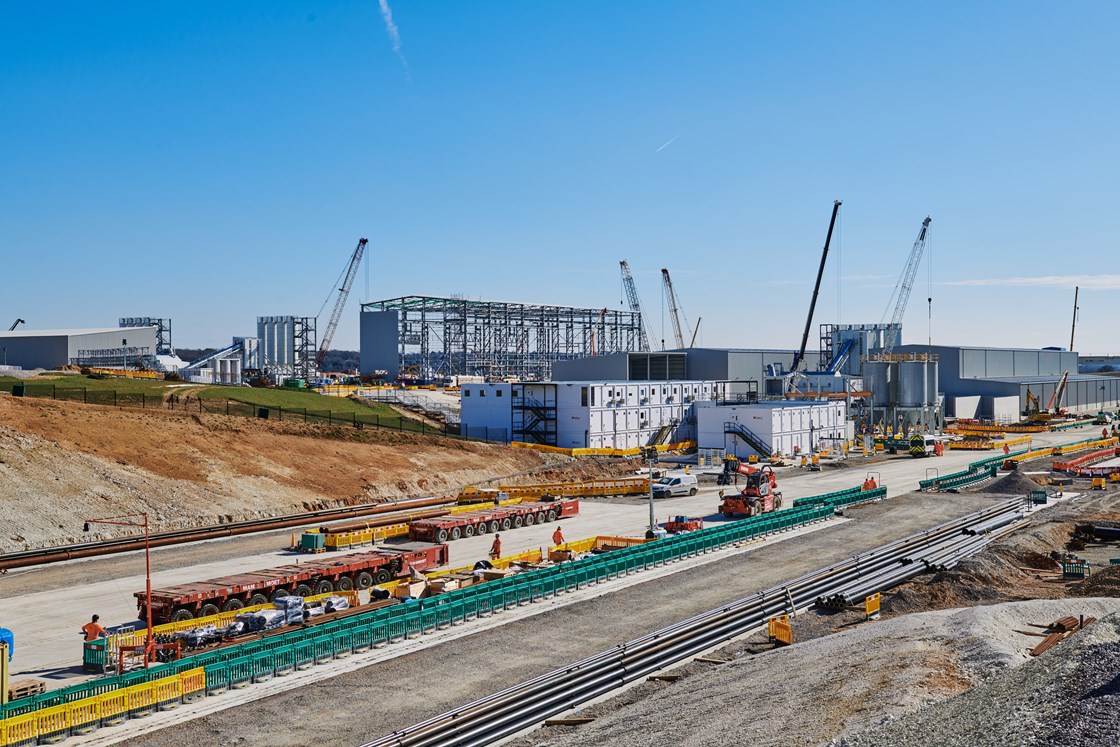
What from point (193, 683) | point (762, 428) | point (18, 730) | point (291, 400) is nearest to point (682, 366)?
point (762, 428)

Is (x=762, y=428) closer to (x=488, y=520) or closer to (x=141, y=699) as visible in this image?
(x=488, y=520)

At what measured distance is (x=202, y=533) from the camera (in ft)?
178

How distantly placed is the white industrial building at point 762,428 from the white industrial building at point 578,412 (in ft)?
14.5

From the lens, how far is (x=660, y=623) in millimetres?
34188

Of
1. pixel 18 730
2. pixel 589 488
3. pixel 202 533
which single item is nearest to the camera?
pixel 18 730

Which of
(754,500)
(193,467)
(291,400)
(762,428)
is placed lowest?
(754,500)

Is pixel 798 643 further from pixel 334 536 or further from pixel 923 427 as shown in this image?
pixel 923 427

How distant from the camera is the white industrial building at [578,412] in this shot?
92125mm

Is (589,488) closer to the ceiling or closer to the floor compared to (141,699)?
closer to the floor

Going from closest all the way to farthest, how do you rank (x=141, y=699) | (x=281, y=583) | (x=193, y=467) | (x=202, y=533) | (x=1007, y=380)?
(x=141, y=699) → (x=281, y=583) → (x=202, y=533) → (x=193, y=467) → (x=1007, y=380)

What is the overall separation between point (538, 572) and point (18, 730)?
20.1 metres

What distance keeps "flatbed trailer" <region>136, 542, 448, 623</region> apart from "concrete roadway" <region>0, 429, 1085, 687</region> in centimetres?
249

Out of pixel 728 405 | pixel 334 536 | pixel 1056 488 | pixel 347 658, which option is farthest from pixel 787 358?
pixel 347 658

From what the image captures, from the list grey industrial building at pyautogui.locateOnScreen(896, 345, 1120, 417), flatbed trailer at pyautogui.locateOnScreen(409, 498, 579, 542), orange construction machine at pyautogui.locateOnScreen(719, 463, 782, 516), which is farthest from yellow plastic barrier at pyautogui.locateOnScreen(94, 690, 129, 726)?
grey industrial building at pyautogui.locateOnScreen(896, 345, 1120, 417)
